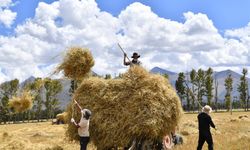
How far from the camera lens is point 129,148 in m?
14.5

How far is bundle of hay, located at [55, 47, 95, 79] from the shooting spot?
1633 cm

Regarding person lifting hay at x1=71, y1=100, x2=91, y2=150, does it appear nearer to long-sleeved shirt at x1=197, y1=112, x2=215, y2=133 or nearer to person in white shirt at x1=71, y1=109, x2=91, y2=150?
person in white shirt at x1=71, y1=109, x2=91, y2=150

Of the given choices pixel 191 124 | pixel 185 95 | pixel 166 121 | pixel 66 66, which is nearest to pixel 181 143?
pixel 166 121

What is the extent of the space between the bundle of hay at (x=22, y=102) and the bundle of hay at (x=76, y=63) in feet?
10.2

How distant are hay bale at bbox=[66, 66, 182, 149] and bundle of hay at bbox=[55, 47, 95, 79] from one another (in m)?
1.16

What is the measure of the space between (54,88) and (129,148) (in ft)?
284

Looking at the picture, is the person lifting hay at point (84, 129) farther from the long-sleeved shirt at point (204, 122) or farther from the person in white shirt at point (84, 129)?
the long-sleeved shirt at point (204, 122)

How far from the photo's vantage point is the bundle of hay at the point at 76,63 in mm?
16328

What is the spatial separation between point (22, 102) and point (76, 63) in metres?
4.18

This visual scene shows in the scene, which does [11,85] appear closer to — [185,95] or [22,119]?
[22,119]

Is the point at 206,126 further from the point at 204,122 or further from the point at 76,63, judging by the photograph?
the point at 76,63

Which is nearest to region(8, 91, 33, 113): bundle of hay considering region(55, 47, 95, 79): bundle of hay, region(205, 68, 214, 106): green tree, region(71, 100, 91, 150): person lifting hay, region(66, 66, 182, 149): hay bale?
region(55, 47, 95, 79): bundle of hay

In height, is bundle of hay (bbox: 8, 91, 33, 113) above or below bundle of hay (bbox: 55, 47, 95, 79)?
below

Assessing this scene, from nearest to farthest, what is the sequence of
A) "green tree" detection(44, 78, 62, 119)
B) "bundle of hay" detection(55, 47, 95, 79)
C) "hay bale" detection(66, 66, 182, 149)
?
"hay bale" detection(66, 66, 182, 149), "bundle of hay" detection(55, 47, 95, 79), "green tree" detection(44, 78, 62, 119)
